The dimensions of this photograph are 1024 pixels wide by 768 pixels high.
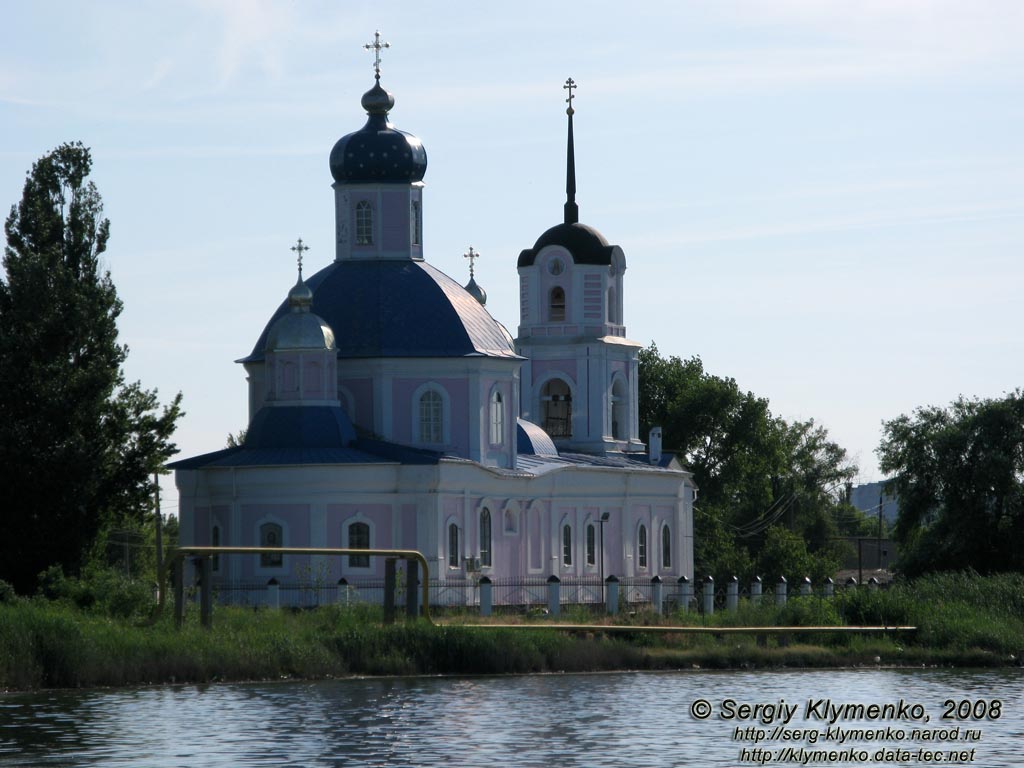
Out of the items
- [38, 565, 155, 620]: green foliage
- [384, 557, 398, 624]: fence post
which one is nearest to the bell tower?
[38, 565, 155, 620]: green foliage

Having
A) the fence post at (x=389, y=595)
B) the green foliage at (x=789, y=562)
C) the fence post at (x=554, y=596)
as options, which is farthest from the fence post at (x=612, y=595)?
the green foliage at (x=789, y=562)

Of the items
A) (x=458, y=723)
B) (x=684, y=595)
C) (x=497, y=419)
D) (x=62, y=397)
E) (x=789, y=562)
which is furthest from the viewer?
(x=789, y=562)

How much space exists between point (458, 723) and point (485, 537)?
90.5 ft

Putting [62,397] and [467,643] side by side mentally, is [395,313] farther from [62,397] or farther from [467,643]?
[467,643]

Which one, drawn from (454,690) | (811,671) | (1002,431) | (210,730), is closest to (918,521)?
(1002,431)

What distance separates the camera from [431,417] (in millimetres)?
55656

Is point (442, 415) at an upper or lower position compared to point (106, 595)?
upper

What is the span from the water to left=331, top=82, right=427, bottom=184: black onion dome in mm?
Answer: 24413

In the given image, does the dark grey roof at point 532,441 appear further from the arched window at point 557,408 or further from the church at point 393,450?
the arched window at point 557,408

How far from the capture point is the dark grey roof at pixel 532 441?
61.5 meters

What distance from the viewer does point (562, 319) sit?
68.4m

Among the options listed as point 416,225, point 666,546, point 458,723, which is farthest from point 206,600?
point 666,546

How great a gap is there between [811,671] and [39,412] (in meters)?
17.5

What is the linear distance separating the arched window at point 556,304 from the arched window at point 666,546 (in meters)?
7.95
